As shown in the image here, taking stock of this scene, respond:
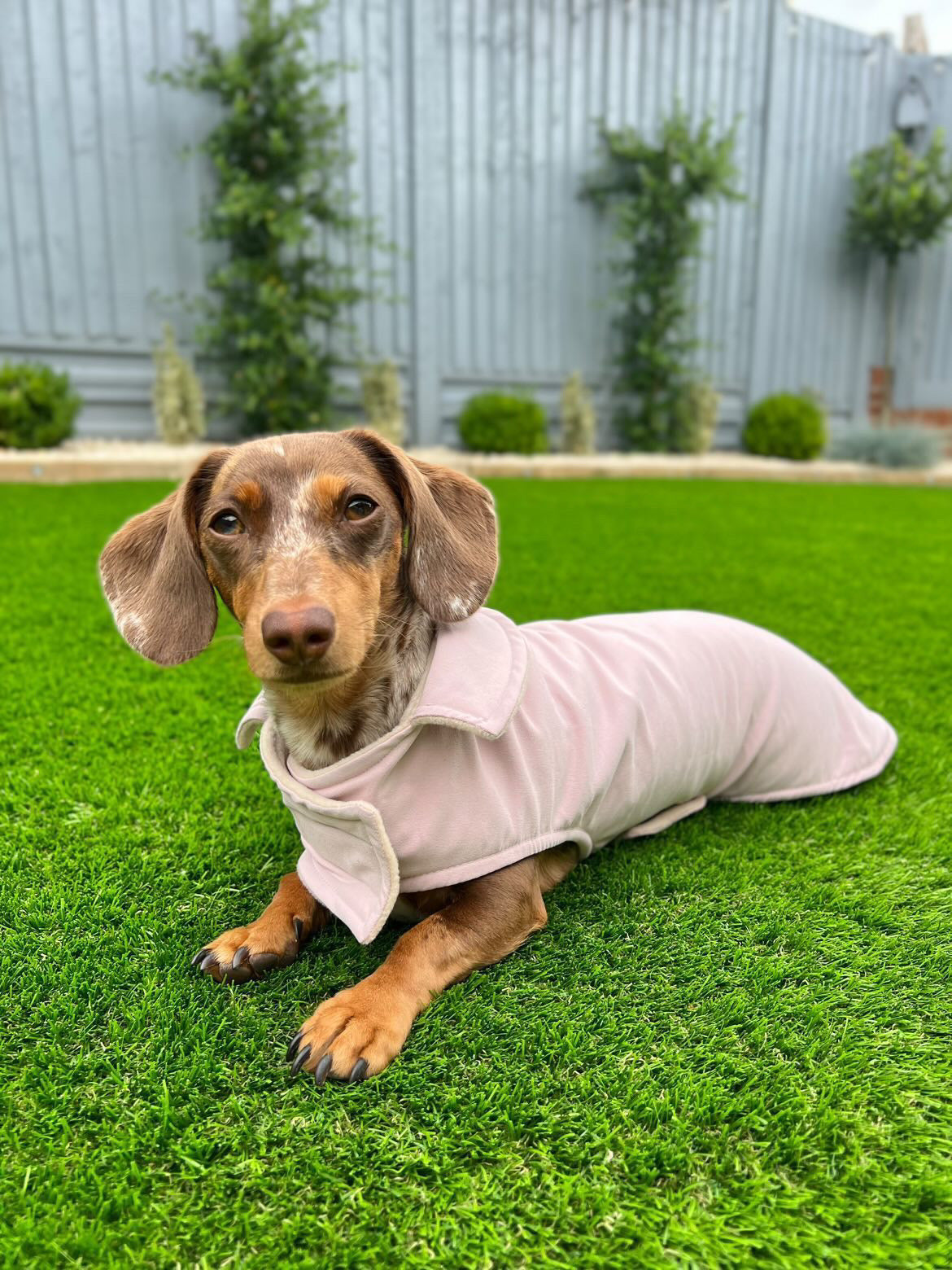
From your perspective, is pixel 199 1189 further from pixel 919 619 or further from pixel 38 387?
pixel 38 387

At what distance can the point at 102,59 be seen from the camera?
7938mm

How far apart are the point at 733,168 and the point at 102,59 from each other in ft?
21.9

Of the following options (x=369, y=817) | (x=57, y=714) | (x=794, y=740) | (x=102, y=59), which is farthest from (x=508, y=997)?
(x=102, y=59)

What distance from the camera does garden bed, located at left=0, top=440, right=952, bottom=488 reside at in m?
6.94

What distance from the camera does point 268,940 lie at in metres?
1.64

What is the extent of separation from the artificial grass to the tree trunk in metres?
11.7

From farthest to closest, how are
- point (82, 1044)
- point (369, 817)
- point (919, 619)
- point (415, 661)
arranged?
1. point (919, 619)
2. point (415, 661)
3. point (369, 817)
4. point (82, 1044)

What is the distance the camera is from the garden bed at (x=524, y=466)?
22.8 ft

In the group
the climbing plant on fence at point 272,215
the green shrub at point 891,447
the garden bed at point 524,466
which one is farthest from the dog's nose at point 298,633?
the green shrub at point 891,447

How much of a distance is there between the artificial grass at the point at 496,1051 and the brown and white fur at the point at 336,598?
0.09 metres

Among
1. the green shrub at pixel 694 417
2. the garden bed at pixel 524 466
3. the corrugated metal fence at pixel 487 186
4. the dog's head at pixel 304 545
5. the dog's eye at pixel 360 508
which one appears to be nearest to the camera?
the dog's head at pixel 304 545

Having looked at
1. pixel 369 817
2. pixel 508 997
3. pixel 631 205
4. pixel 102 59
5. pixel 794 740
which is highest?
pixel 102 59

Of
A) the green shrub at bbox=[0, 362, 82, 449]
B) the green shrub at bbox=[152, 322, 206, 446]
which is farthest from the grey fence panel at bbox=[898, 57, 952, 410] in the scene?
the green shrub at bbox=[0, 362, 82, 449]

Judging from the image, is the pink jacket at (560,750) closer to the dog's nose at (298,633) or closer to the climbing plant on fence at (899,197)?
the dog's nose at (298,633)
